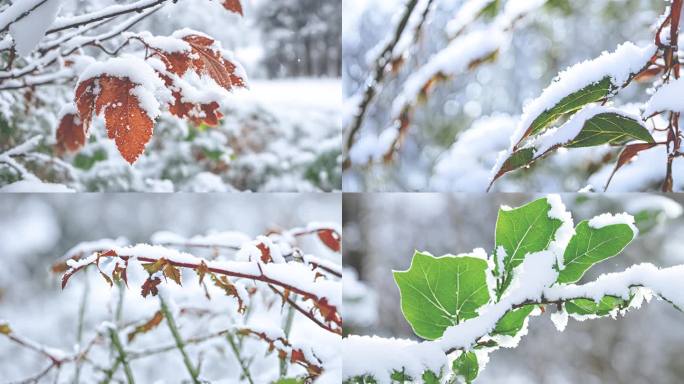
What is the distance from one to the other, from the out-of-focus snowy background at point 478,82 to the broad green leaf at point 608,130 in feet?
1.78

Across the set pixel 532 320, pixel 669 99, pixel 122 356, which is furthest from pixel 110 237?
pixel 532 320

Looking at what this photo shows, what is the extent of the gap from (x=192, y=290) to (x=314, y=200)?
0.92 ft

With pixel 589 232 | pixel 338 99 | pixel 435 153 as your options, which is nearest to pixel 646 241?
pixel 435 153

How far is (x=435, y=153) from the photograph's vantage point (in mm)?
1267

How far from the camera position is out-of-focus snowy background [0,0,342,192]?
0.84m

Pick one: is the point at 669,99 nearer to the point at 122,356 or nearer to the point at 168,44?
the point at 168,44

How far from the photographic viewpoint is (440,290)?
38 centimetres

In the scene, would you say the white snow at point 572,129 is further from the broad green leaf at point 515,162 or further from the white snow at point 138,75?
the white snow at point 138,75

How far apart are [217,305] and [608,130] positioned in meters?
0.63

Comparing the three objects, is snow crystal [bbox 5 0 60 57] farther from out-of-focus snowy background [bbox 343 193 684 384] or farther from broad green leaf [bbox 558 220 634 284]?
out-of-focus snowy background [bbox 343 193 684 384]

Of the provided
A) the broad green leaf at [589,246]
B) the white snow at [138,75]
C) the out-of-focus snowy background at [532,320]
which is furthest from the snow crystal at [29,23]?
the out-of-focus snowy background at [532,320]

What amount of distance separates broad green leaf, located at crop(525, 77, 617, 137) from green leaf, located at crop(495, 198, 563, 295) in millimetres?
47

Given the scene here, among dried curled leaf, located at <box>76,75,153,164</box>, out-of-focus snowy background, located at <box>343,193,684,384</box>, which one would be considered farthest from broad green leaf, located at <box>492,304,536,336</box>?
out-of-focus snowy background, located at <box>343,193,684,384</box>

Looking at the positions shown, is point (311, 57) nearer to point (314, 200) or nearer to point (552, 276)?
point (314, 200)
